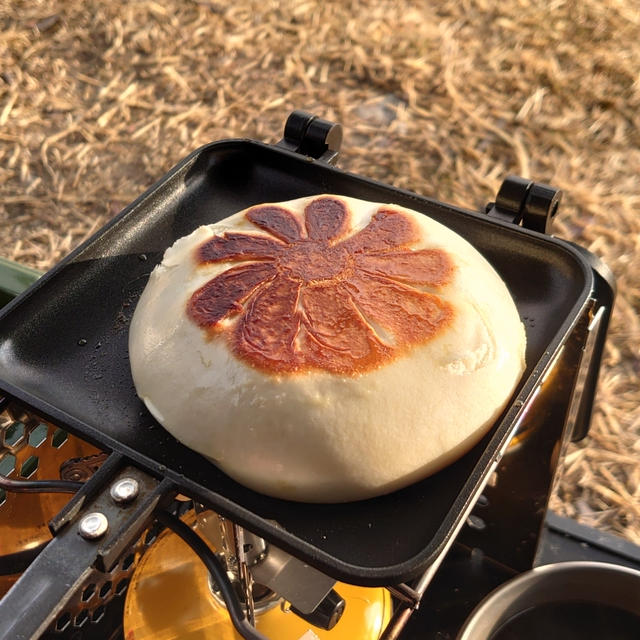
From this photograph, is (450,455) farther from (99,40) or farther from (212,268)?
(99,40)

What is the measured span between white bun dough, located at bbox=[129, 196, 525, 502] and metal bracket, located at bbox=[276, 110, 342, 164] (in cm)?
37

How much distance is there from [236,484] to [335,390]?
18cm

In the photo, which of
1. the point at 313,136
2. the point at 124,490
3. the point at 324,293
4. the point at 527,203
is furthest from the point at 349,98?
the point at 124,490

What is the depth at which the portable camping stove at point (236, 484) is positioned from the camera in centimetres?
74

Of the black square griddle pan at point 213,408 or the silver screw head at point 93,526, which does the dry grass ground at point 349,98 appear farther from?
the silver screw head at point 93,526

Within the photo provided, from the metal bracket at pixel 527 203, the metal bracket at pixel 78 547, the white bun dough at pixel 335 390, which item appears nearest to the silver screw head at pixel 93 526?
the metal bracket at pixel 78 547

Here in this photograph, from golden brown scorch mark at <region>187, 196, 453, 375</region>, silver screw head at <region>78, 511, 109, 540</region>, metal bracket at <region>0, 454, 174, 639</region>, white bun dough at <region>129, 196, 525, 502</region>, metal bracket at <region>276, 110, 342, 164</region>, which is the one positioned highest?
metal bracket at <region>276, 110, 342, 164</region>

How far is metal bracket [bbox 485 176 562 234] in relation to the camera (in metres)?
1.10

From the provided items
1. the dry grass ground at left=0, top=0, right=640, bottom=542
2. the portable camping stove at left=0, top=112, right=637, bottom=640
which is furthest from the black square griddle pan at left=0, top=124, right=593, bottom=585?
the dry grass ground at left=0, top=0, right=640, bottom=542

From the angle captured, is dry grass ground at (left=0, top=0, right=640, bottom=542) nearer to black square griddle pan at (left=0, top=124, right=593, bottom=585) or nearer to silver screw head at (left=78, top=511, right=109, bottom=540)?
black square griddle pan at (left=0, top=124, right=593, bottom=585)

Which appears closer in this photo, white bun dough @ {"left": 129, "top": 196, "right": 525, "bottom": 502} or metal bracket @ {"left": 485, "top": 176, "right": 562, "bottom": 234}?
white bun dough @ {"left": 129, "top": 196, "right": 525, "bottom": 502}

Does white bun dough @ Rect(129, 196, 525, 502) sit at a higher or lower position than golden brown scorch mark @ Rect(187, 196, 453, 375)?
lower

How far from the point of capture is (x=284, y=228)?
3.35 feet

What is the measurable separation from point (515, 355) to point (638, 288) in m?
1.48
